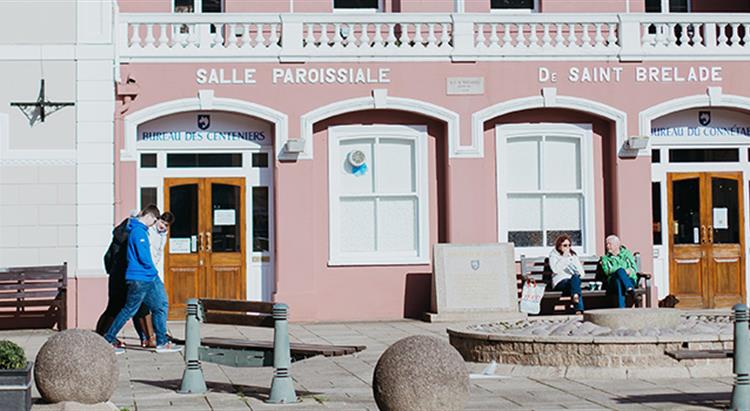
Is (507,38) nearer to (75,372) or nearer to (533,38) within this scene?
(533,38)

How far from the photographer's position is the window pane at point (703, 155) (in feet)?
75.3

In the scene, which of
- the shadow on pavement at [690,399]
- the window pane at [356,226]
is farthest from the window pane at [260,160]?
the shadow on pavement at [690,399]

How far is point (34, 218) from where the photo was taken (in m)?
19.7

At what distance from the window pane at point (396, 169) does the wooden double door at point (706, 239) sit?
4609 millimetres

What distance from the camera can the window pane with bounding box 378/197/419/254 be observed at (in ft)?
72.4

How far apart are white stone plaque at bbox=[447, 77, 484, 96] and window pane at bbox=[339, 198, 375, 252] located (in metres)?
2.41

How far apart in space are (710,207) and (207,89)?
8967 mm

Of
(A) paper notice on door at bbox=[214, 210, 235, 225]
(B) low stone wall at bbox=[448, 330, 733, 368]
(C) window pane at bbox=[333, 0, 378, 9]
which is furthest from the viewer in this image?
(C) window pane at bbox=[333, 0, 378, 9]

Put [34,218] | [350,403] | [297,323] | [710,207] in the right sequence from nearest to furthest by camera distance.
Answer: [350,403], [34,218], [297,323], [710,207]

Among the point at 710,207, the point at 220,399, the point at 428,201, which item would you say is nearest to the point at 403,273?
the point at 428,201

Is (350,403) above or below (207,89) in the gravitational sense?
below

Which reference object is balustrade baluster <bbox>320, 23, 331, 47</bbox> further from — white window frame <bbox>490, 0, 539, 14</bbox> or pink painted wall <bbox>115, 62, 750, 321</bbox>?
white window frame <bbox>490, 0, 539, 14</bbox>

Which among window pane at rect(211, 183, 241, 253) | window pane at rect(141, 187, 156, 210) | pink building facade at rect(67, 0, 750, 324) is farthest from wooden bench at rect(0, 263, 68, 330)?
window pane at rect(211, 183, 241, 253)

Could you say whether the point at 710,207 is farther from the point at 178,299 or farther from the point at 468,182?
the point at 178,299
